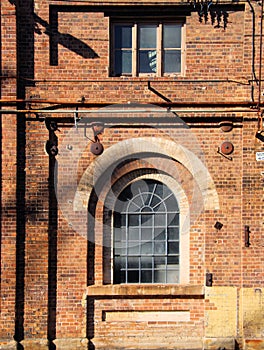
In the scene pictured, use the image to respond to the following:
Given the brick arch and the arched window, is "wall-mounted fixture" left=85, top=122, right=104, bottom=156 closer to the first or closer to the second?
the brick arch

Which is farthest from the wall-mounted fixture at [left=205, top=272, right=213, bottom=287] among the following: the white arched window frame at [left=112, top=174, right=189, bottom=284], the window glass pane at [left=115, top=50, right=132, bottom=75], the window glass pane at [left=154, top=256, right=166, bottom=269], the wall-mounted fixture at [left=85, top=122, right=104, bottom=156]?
the window glass pane at [left=115, top=50, right=132, bottom=75]

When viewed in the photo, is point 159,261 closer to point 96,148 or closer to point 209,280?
point 209,280

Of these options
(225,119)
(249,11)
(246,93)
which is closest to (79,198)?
(225,119)

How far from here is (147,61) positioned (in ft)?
32.7

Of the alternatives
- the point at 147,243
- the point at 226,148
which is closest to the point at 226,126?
the point at 226,148

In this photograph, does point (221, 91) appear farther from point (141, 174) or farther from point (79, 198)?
point (79, 198)

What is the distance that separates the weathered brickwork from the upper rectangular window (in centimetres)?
20

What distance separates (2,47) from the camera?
947 centimetres

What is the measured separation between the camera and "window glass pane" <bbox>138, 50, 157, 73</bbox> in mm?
9945

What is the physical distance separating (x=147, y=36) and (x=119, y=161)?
2636 mm

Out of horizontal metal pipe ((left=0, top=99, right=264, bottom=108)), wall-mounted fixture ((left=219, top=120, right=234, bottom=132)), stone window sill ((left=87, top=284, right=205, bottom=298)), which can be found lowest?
stone window sill ((left=87, top=284, right=205, bottom=298))

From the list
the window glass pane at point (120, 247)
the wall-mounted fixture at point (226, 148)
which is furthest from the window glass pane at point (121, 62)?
the window glass pane at point (120, 247)

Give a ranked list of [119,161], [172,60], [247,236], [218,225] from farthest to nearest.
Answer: [172,60] → [119,161] → [218,225] → [247,236]

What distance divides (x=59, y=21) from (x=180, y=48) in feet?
8.20
